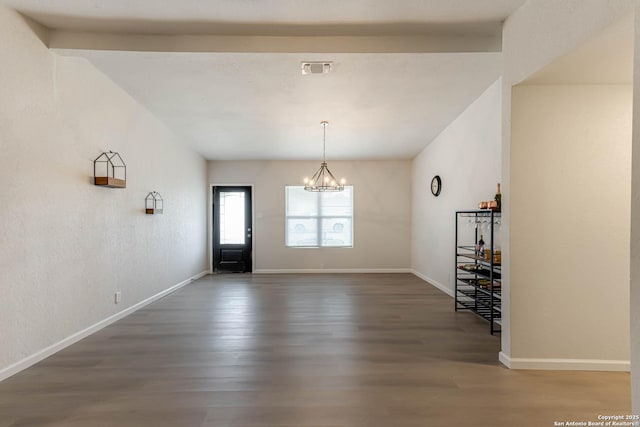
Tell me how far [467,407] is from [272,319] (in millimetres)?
2340

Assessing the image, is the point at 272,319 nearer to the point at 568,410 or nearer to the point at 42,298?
the point at 42,298

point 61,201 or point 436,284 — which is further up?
point 61,201

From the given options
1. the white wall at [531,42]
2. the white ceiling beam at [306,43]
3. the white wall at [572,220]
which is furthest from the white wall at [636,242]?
the white ceiling beam at [306,43]

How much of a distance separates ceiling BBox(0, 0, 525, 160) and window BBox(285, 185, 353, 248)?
317cm

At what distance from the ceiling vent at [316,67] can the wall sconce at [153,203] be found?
287cm

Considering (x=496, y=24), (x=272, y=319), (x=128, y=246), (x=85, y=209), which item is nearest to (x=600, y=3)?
(x=496, y=24)

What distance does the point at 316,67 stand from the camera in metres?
3.13

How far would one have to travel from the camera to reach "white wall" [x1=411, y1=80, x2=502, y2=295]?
12.8ft

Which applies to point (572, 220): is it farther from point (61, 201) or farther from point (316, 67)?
point (61, 201)

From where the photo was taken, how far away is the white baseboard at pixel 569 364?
2.58 m

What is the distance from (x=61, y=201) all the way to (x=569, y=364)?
174 inches

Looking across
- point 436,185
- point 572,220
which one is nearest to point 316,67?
point 572,220

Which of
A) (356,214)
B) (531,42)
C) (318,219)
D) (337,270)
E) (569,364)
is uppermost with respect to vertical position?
(531,42)

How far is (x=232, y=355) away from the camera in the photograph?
9.56ft
